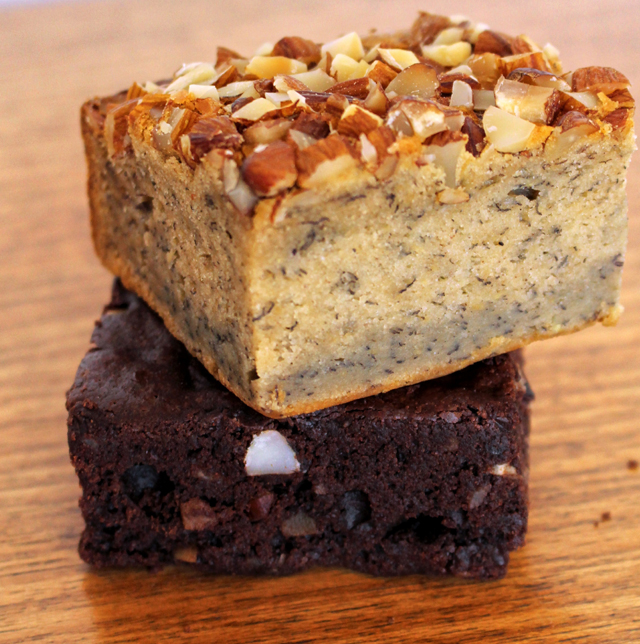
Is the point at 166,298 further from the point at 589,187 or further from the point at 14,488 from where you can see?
the point at 589,187

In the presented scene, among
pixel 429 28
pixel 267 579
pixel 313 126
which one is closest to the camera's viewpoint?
pixel 313 126

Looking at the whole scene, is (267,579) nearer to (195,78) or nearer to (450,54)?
(195,78)

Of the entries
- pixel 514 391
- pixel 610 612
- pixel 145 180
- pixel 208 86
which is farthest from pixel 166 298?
pixel 610 612

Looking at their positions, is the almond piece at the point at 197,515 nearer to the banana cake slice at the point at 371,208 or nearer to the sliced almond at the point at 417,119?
the banana cake slice at the point at 371,208

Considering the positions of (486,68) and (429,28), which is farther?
(429,28)

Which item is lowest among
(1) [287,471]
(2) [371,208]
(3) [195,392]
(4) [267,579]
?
(4) [267,579]

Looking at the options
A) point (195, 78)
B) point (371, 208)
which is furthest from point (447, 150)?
point (195, 78)
